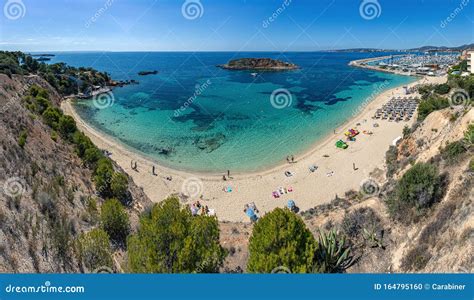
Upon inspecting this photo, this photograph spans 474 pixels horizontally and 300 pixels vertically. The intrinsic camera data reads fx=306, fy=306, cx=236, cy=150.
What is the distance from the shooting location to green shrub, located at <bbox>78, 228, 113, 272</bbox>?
40.5 ft

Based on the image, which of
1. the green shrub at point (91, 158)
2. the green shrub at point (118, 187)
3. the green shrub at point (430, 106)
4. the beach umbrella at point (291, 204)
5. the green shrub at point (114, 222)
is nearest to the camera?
the green shrub at point (114, 222)

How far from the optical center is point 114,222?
1587 cm

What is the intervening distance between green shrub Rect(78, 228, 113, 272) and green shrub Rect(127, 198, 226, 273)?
5.95 ft

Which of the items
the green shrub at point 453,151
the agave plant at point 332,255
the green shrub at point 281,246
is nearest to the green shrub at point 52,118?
the green shrub at point 281,246

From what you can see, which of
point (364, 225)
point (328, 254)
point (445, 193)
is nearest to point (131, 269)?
point (328, 254)

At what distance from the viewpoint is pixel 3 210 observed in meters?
13.0

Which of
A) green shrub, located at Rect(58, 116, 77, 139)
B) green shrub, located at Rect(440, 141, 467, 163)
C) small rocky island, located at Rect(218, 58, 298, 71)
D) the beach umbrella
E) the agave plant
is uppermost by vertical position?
small rocky island, located at Rect(218, 58, 298, 71)

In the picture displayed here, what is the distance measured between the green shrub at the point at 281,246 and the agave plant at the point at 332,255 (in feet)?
4.03

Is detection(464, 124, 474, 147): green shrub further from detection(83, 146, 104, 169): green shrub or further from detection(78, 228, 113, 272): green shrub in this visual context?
detection(83, 146, 104, 169): green shrub

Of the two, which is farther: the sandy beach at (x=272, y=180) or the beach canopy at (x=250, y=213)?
the sandy beach at (x=272, y=180)

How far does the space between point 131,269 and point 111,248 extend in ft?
17.9

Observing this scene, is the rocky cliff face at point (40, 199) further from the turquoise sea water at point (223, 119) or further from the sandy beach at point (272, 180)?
the turquoise sea water at point (223, 119)

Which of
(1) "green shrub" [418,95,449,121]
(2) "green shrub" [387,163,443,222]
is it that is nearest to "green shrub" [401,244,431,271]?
(2) "green shrub" [387,163,443,222]

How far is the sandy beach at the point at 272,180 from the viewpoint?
2473 centimetres
